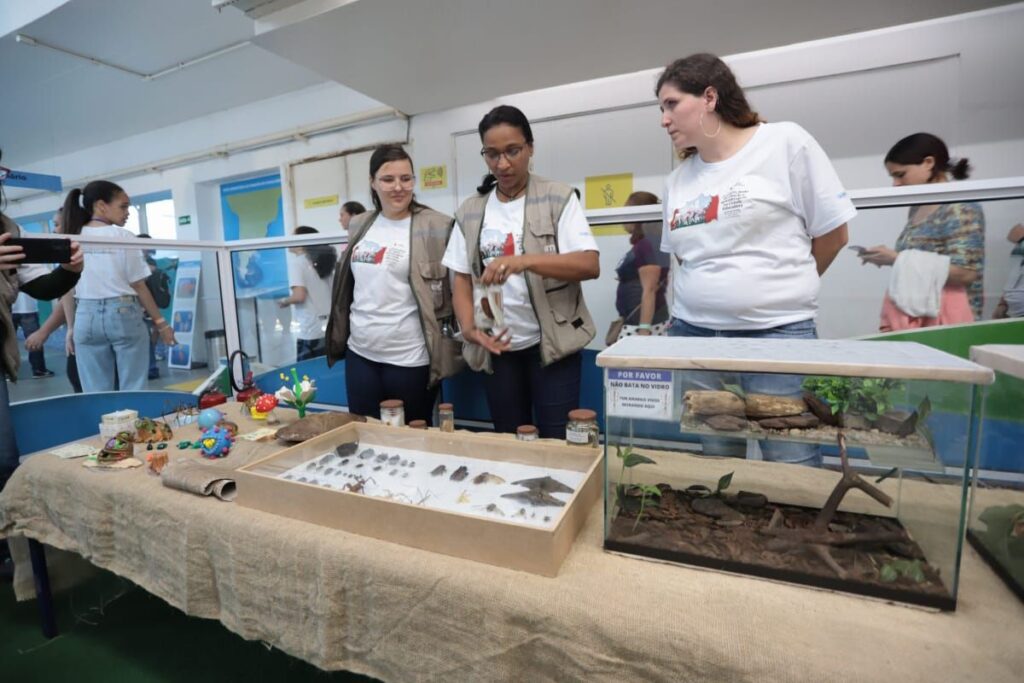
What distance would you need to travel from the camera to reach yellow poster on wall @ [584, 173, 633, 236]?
3.81 meters

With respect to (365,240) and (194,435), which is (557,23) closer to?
(365,240)

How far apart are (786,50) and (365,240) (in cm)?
305

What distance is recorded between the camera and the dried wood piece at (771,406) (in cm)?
89

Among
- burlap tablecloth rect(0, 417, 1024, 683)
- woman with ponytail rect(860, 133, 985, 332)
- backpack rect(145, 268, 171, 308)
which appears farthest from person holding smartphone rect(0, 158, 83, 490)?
woman with ponytail rect(860, 133, 985, 332)

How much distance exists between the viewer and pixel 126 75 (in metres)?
5.00

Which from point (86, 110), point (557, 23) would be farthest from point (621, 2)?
point (86, 110)

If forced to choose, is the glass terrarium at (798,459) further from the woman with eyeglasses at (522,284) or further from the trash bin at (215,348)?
the trash bin at (215,348)

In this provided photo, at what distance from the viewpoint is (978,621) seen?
728 millimetres

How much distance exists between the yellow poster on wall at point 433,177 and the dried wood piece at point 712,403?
13.1ft

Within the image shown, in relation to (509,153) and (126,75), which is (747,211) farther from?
(126,75)

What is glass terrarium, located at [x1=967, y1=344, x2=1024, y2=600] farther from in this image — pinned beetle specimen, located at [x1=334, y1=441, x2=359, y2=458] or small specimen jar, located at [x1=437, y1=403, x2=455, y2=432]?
pinned beetle specimen, located at [x1=334, y1=441, x2=359, y2=458]

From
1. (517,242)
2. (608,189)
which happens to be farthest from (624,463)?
(608,189)

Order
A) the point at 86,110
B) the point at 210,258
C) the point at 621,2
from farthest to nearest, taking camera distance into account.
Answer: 1. the point at 86,110
2. the point at 210,258
3. the point at 621,2

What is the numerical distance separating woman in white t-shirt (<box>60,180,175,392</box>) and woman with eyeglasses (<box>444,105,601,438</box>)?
1996mm
